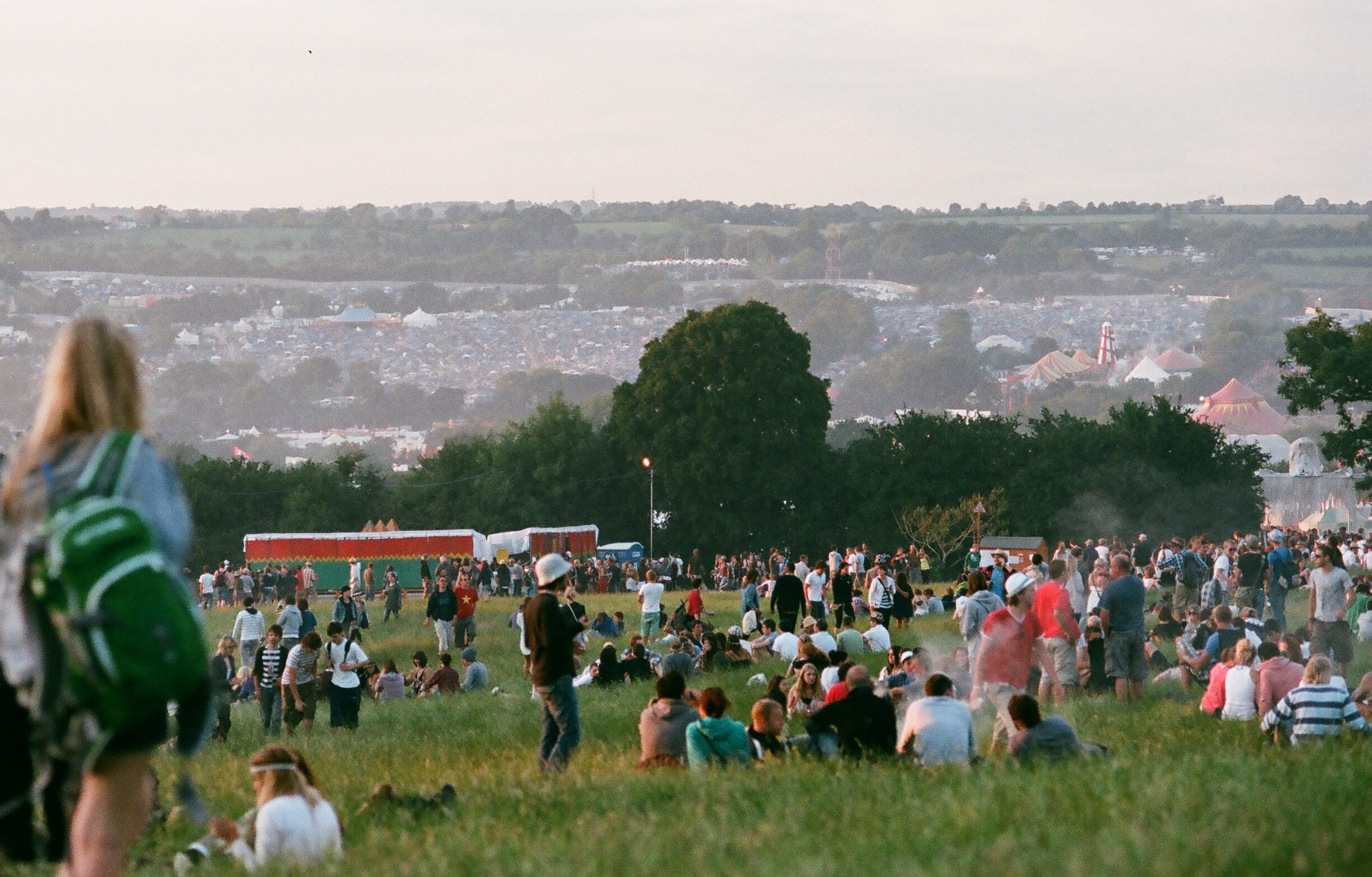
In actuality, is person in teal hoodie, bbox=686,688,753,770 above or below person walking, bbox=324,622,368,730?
above

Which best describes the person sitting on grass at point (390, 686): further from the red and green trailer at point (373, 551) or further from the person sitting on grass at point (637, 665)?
the red and green trailer at point (373, 551)

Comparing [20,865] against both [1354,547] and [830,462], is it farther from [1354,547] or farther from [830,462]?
[830,462]

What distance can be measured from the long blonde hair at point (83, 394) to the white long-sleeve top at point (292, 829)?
4.09m

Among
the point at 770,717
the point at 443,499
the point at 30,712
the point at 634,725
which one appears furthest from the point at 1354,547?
the point at 443,499

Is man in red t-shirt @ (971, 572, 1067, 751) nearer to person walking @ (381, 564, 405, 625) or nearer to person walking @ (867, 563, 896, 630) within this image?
person walking @ (867, 563, 896, 630)

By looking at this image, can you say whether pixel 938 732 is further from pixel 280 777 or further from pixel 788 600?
pixel 788 600

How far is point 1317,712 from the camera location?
12766 mm

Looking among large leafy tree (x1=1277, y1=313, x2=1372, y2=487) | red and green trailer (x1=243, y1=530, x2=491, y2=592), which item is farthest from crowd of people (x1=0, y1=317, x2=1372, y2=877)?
red and green trailer (x1=243, y1=530, x2=491, y2=592)

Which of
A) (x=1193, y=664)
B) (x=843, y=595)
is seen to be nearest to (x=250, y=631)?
(x=843, y=595)

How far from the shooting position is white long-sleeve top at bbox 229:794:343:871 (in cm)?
901

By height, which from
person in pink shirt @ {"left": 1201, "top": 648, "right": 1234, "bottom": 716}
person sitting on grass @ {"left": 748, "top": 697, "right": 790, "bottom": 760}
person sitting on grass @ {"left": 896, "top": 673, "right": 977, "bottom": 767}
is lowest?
person in pink shirt @ {"left": 1201, "top": 648, "right": 1234, "bottom": 716}

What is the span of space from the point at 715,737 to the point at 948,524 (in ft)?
230

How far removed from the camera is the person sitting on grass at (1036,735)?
1163 centimetres

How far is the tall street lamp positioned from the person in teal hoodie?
6531 centimetres
